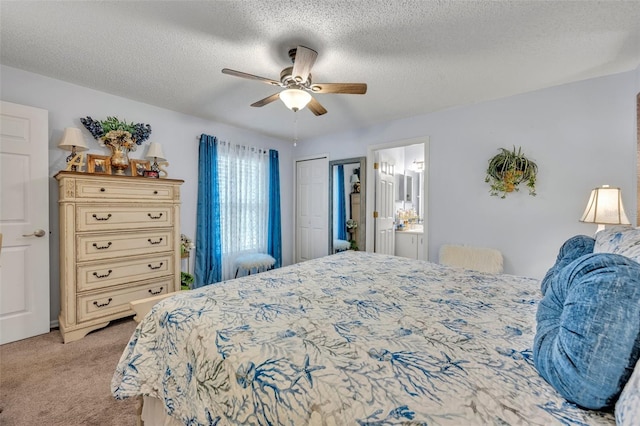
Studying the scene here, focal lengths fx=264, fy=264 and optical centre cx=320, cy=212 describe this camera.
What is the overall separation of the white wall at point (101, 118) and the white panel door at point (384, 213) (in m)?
2.10

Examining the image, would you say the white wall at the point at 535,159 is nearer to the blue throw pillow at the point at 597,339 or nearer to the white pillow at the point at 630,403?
the blue throw pillow at the point at 597,339

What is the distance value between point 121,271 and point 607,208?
4270 mm

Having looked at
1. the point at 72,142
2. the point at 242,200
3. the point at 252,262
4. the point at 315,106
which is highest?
the point at 315,106

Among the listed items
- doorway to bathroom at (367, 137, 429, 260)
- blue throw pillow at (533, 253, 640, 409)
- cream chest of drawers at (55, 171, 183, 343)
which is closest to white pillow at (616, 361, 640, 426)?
blue throw pillow at (533, 253, 640, 409)

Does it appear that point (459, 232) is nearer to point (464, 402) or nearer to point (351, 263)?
point (351, 263)

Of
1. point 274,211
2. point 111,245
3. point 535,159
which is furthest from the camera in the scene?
point 274,211

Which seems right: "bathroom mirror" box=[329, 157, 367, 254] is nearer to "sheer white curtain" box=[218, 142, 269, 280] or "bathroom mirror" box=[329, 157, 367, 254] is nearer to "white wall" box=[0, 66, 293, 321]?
"sheer white curtain" box=[218, 142, 269, 280]

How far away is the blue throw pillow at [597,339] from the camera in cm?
61

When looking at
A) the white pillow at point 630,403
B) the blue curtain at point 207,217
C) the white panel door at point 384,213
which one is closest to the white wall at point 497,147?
the blue curtain at point 207,217

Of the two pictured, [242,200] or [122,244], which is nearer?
[122,244]

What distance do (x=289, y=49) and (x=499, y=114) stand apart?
2.41m

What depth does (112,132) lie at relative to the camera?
275 cm

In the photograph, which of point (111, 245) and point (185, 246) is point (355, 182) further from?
point (111, 245)

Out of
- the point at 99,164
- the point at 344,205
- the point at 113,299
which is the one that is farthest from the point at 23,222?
the point at 344,205
